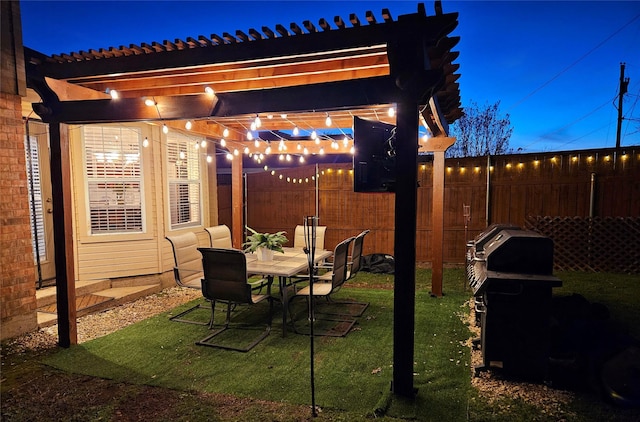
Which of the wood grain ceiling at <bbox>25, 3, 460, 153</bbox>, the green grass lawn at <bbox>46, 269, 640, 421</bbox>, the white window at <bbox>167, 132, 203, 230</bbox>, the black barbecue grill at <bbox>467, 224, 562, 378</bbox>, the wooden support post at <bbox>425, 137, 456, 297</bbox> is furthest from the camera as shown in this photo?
the white window at <bbox>167, 132, 203, 230</bbox>

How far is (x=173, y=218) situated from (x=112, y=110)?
2.95m

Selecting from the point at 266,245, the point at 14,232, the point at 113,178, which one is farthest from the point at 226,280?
the point at 113,178

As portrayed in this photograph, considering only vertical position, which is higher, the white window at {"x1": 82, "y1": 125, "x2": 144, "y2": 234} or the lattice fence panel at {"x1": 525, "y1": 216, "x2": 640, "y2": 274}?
the white window at {"x1": 82, "y1": 125, "x2": 144, "y2": 234}

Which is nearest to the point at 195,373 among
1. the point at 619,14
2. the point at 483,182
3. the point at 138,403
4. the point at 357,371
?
the point at 138,403

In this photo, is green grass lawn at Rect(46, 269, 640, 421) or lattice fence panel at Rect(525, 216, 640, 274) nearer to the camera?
green grass lawn at Rect(46, 269, 640, 421)

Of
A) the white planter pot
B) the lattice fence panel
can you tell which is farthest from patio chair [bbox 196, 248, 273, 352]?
the lattice fence panel

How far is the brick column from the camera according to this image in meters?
3.52

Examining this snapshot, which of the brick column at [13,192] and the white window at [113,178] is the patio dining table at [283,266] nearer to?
the white window at [113,178]

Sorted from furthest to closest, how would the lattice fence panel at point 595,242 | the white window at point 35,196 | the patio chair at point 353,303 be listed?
the lattice fence panel at point 595,242
the white window at point 35,196
the patio chair at point 353,303

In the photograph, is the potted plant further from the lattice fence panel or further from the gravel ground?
the lattice fence panel

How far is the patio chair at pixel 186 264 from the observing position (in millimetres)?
4254

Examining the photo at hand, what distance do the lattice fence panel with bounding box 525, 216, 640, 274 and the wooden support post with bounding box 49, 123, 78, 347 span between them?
6791mm

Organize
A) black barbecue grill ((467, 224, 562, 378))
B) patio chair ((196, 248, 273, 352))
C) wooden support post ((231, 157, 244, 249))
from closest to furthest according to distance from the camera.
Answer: black barbecue grill ((467, 224, 562, 378)), patio chair ((196, 248, 273, 352)), wooden support post ((231, 157, 244, 249))

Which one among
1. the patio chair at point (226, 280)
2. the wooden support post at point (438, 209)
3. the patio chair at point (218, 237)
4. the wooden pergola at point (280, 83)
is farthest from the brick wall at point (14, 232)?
the wooden support post at point (438, 209)
